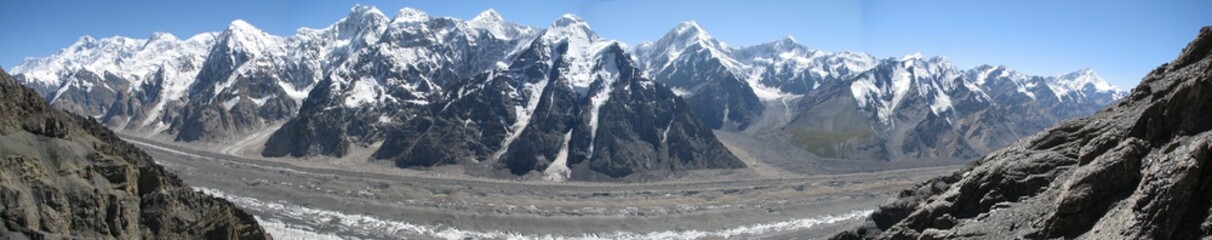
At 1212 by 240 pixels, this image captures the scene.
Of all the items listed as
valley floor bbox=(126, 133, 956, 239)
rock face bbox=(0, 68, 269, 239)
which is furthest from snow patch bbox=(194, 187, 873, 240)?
rock face bbox=(0, 68, 269, 239)

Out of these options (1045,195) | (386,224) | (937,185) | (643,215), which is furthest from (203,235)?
(643,215)

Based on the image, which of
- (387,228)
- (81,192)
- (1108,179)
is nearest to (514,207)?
(387,228)

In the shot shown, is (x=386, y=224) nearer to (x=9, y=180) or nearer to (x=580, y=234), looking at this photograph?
(x=580, y=234)

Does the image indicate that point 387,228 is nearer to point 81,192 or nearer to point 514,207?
point 514,207

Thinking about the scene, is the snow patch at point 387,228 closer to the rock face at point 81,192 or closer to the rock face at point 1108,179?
the rock face at point 81,192

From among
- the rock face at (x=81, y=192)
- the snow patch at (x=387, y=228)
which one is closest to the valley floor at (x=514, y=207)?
the snow patch at (x=387, y=228)
